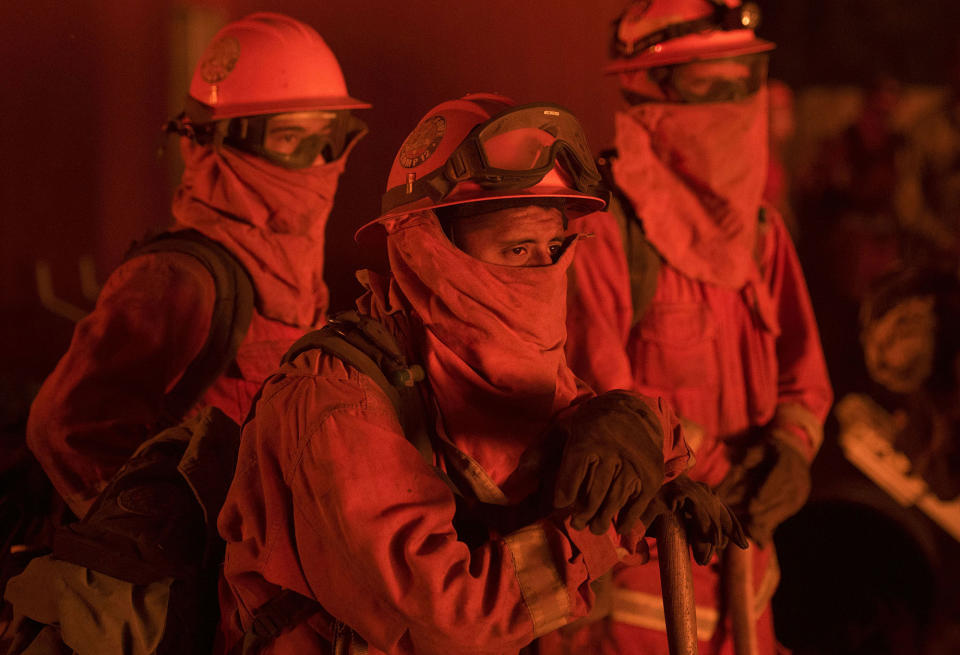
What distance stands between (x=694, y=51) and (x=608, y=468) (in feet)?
5.22

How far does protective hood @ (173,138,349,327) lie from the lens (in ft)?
9.20

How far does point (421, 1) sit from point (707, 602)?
1702mm

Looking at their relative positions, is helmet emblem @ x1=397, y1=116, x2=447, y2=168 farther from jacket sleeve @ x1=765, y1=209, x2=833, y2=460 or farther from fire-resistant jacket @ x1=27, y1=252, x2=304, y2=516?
jacket sleeve @ x1=765, y1=209, x2=833, y2=460

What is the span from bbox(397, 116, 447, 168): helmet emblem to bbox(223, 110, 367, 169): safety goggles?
3.31 feet

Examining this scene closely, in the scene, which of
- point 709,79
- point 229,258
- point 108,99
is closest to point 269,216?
point 229,258

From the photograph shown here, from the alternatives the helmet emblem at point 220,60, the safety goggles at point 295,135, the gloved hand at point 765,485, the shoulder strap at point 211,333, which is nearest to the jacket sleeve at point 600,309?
the gloved hand at point 765,485

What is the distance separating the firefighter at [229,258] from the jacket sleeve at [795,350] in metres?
1.23

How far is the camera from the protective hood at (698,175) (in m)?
2.80

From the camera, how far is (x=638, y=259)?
2725 mm

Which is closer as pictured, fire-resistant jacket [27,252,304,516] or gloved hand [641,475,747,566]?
gloved hand [641,475,747,566]

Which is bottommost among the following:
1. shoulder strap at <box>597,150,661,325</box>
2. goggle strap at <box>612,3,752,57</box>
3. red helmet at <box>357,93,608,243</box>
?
shoulder strap at <box>597,150,661,325</box>

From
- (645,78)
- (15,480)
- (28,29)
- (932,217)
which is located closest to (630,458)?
(645,78)

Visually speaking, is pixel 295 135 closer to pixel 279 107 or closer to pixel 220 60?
pixel 279 107

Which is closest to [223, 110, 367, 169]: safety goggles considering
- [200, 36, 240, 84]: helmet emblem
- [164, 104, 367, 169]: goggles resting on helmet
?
[164, 104, 367, 169]: goggles resting on helmet
